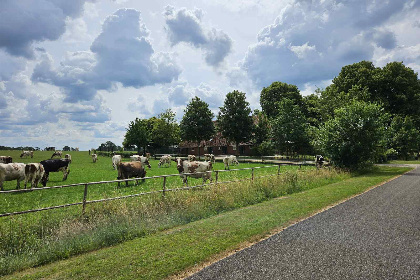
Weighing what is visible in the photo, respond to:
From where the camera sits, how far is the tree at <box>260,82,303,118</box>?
6149 centimetres

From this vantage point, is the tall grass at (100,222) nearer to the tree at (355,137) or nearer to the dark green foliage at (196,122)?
the tree at (355,137)

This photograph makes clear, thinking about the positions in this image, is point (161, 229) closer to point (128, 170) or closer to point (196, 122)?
point (128, 170)

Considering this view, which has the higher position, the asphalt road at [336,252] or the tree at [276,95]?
the tree at [276,95]

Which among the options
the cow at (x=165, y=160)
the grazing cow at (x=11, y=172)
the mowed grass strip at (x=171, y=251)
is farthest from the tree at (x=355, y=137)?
the grazing cow at (x=11, y=172)

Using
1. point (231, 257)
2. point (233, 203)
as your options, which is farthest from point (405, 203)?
point (231, 257)

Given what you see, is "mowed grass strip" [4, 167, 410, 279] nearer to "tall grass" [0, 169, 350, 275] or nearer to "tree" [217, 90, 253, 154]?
"tall grass" [0, 169, 350, 275]

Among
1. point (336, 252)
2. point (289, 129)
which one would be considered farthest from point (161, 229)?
point (289, 129)

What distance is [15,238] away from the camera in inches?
254

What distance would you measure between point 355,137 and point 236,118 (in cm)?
2900

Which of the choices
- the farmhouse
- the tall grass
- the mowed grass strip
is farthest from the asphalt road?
the farmhouse

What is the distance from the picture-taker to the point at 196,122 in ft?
175

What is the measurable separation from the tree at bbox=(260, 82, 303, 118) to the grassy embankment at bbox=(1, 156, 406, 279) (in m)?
52.3

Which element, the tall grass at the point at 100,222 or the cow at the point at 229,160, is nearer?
the tall grass at the point at 100,222

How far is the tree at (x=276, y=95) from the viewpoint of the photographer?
202 ft
